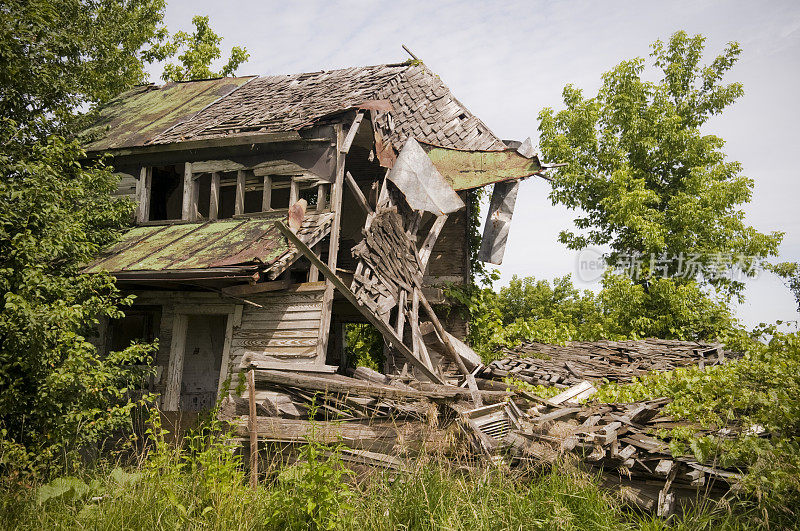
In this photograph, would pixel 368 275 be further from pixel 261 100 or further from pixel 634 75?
pixel 634 75

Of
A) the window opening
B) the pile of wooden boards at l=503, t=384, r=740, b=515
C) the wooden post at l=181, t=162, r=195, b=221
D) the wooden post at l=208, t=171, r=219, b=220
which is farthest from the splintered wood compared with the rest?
the window opening

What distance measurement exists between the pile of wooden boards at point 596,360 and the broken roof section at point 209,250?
506cm

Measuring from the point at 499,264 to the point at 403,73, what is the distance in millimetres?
4779

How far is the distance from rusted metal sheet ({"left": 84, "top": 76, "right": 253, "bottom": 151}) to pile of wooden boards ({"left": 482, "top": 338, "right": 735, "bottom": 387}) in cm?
877

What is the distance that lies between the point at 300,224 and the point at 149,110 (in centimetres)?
910

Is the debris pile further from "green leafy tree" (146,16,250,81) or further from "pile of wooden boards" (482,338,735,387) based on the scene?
"green leafy tree" (146,16,250,81)

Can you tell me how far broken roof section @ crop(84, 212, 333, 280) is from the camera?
8422mm

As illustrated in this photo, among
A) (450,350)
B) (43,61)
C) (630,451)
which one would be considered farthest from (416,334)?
(43,61)

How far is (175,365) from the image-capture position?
10312mm

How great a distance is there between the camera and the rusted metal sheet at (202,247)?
861cm

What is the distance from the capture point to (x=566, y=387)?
1100 centimetres

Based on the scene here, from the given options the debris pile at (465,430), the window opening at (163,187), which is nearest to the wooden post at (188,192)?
the window opening at (163,187)

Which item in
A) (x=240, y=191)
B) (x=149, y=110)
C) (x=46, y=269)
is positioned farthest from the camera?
(x=149, y=110)

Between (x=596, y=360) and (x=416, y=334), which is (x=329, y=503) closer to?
(x=416, y=334)
